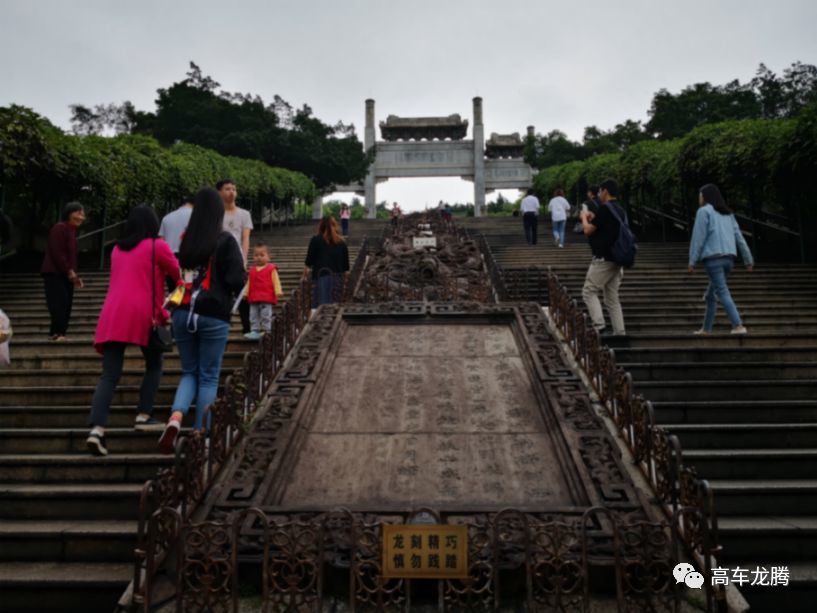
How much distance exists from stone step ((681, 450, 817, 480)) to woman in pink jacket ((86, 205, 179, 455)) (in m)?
3.90

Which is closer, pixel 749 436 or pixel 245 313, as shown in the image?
pixel 749 436

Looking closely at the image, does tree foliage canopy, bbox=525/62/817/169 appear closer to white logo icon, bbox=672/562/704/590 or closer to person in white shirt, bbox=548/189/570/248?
person in white shirt, bbox=548/189/570/248

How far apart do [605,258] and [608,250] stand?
0.33ft

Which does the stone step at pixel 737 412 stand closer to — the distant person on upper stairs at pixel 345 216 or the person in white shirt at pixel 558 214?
the person in white shirt at pixel 558 214

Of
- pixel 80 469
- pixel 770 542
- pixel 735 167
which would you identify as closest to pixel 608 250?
pixel 770 542

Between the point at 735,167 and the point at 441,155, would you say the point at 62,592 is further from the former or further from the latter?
the point at 441,155

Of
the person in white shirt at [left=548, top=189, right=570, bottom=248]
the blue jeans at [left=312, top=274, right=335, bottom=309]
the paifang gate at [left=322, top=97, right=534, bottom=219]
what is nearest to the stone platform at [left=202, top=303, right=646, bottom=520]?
the blue jeans at [left=312, top=274, right=335, bottom=309]

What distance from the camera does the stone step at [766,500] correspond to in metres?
3.58

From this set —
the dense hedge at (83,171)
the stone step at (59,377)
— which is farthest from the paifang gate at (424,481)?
the dense hedge at (83,171)

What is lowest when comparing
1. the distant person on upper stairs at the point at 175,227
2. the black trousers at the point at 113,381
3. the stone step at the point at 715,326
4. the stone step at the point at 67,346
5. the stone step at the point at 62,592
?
the stone step at the point at 62,592

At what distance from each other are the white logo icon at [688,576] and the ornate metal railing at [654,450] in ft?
0.17

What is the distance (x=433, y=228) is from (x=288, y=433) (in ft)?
52.3

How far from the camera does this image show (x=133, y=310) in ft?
13.0

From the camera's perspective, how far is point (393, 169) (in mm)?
44812
